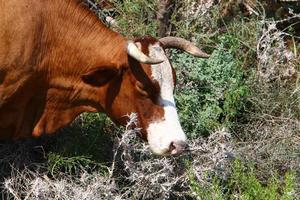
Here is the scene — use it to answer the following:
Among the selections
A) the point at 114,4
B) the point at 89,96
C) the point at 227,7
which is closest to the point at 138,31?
the point at 114,4

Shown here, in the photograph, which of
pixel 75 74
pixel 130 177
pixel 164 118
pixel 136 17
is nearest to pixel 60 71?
pixel 75 74

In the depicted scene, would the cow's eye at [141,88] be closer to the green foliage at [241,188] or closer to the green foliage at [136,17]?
the green foliage at [241,188]

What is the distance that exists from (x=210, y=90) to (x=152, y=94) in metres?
1.70

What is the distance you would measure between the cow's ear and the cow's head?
2cm

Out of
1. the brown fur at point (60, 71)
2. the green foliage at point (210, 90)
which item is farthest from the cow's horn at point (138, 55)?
the green foliage at point (210, 90)

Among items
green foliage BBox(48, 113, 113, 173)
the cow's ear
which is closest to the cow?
the cow's ear

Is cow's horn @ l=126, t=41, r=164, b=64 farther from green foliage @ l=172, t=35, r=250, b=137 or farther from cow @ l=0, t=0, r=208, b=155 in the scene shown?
green foliage @ l=172, t=35, r=250, b=137

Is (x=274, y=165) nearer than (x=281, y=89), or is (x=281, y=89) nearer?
(x=274, y=165)

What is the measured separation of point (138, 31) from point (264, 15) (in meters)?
1.27

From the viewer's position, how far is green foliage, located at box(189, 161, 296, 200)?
4723 millimetres

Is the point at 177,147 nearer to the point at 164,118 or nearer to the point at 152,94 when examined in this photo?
the point at 164,118

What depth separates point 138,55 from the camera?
16.0ft

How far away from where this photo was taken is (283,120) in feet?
22.2

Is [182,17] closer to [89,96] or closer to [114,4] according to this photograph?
[114,4]
